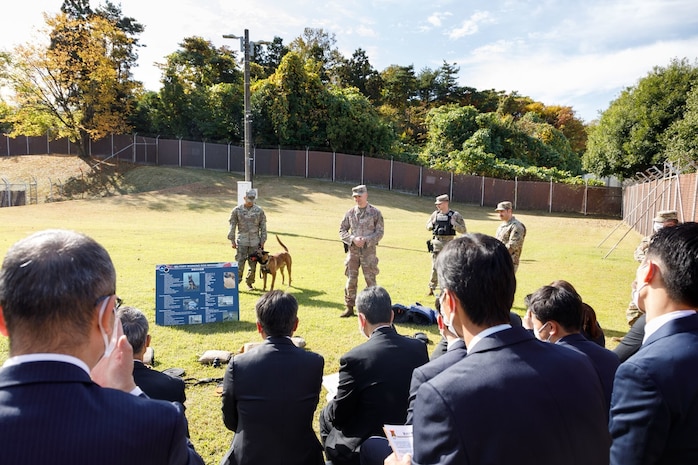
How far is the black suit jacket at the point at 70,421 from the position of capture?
1.34m

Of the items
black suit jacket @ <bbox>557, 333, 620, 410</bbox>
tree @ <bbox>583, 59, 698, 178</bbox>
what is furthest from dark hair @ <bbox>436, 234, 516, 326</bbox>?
tree @ <bbox>583, 59, 698, 178</bbox>

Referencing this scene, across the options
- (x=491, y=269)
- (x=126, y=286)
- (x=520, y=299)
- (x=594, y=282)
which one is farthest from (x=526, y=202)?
(x=491, y=269)

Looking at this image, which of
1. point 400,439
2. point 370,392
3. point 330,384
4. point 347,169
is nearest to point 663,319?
point 400,439

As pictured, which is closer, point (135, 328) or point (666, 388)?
point (666, 388)

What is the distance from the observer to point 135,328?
10.6ft

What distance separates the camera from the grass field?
717cm

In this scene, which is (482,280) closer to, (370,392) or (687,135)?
(370,392)

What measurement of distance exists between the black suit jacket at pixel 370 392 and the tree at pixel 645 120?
30.2m

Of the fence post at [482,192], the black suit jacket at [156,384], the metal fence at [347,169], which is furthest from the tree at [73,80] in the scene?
the black suit jacket at [156,384]

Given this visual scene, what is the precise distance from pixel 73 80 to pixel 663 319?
3939 cm

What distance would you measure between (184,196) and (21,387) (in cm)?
3209

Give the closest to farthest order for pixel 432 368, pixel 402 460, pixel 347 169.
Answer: pixel 402 460
pixel 432 368
pixel 347 169

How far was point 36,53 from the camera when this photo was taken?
32.9 m

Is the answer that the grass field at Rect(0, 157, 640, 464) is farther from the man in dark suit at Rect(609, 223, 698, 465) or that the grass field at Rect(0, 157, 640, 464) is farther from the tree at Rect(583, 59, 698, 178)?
the tree at Rect(583, 59, 698, 178)
